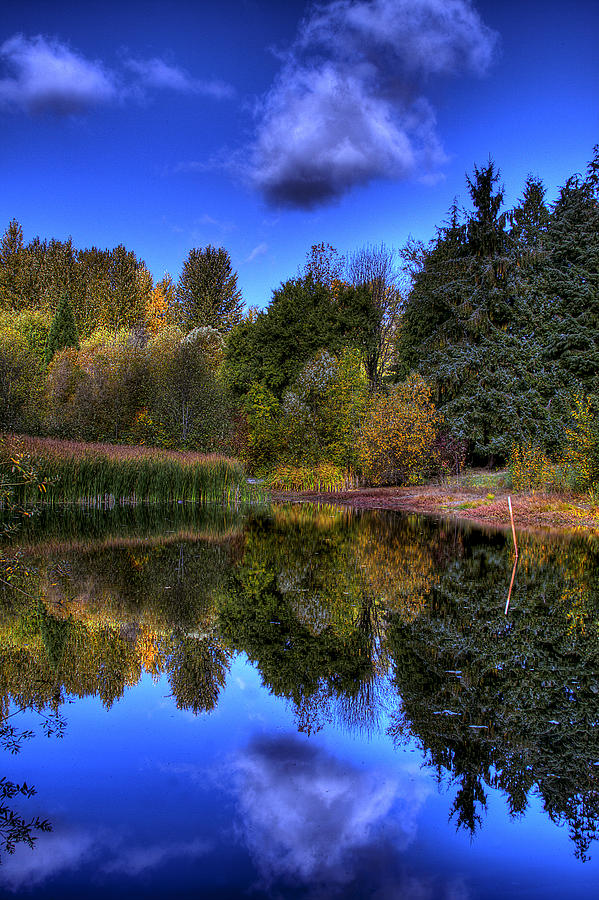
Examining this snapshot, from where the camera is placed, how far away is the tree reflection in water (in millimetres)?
2793

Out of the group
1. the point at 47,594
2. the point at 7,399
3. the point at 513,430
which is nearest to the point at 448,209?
the point at 513,430

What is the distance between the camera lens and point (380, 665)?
12.7 feet

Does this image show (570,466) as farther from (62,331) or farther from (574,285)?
(62,331)

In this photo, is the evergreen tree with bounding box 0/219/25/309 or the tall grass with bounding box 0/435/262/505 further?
the evergreen tree with bounding box 0/219/25/309

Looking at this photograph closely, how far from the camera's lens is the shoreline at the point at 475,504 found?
13344mm

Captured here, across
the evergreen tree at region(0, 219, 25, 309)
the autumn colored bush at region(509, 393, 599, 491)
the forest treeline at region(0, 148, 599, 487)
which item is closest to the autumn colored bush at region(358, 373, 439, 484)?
the forest treeline at region(0, 148, 599, 487)

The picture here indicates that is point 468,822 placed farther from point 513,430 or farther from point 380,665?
point 513,430

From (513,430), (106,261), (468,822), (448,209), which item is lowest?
(468,822)

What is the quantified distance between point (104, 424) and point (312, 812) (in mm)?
25198

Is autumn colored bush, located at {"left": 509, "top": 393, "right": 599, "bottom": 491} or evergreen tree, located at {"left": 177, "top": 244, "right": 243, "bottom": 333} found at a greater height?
evergreen tree, located at {"left": 177, "top": 244, "right": 243, "bottom": 333}

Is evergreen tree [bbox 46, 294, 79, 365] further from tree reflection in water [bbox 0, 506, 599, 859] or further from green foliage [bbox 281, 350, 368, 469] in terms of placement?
tree reflection in water [bbox 0, 506, 599, 859]

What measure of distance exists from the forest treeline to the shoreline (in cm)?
133

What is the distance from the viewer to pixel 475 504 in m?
16.5

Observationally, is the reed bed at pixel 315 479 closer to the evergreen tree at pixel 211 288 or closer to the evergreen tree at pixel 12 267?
the evergreen tree at pixel 211 288
